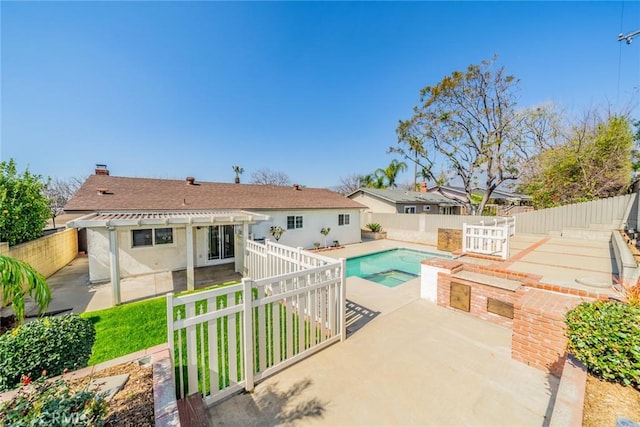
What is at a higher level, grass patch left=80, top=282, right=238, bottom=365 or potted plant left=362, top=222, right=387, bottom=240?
potted plant left=362, top=222, right=387, bottom=240

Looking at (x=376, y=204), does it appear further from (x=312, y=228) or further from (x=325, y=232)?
(x=312, y=228)

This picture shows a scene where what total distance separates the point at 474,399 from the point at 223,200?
12723 millimetres

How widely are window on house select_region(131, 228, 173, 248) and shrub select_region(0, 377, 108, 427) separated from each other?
9.64 metres

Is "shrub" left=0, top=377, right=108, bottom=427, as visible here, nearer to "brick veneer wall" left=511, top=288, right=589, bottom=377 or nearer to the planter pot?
"brick veneer wall" left=511, top=288, right=589, bottom=377

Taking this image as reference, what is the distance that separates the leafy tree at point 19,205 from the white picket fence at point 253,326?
8.18 metres

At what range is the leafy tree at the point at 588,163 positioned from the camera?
15773mm

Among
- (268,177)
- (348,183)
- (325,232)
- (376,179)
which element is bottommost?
(325,232)

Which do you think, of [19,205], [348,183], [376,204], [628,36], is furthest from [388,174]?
[19,205]

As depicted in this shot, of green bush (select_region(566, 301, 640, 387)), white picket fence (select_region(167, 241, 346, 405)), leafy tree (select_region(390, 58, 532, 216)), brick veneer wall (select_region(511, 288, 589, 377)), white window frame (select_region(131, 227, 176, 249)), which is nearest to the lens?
green bush (select_region(566, 301, 640, 387))

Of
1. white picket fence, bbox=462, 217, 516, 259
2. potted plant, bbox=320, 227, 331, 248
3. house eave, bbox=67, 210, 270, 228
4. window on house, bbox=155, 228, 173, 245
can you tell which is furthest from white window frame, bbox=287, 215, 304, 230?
white picket fence, bbox=462, 217, 516, 259

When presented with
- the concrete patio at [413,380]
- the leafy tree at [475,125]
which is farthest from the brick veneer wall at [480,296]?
the leafy tree at [475,125]

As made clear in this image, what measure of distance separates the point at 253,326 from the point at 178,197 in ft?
33.9

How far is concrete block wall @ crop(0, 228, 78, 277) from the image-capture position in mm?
7537

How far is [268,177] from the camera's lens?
48.8 m
